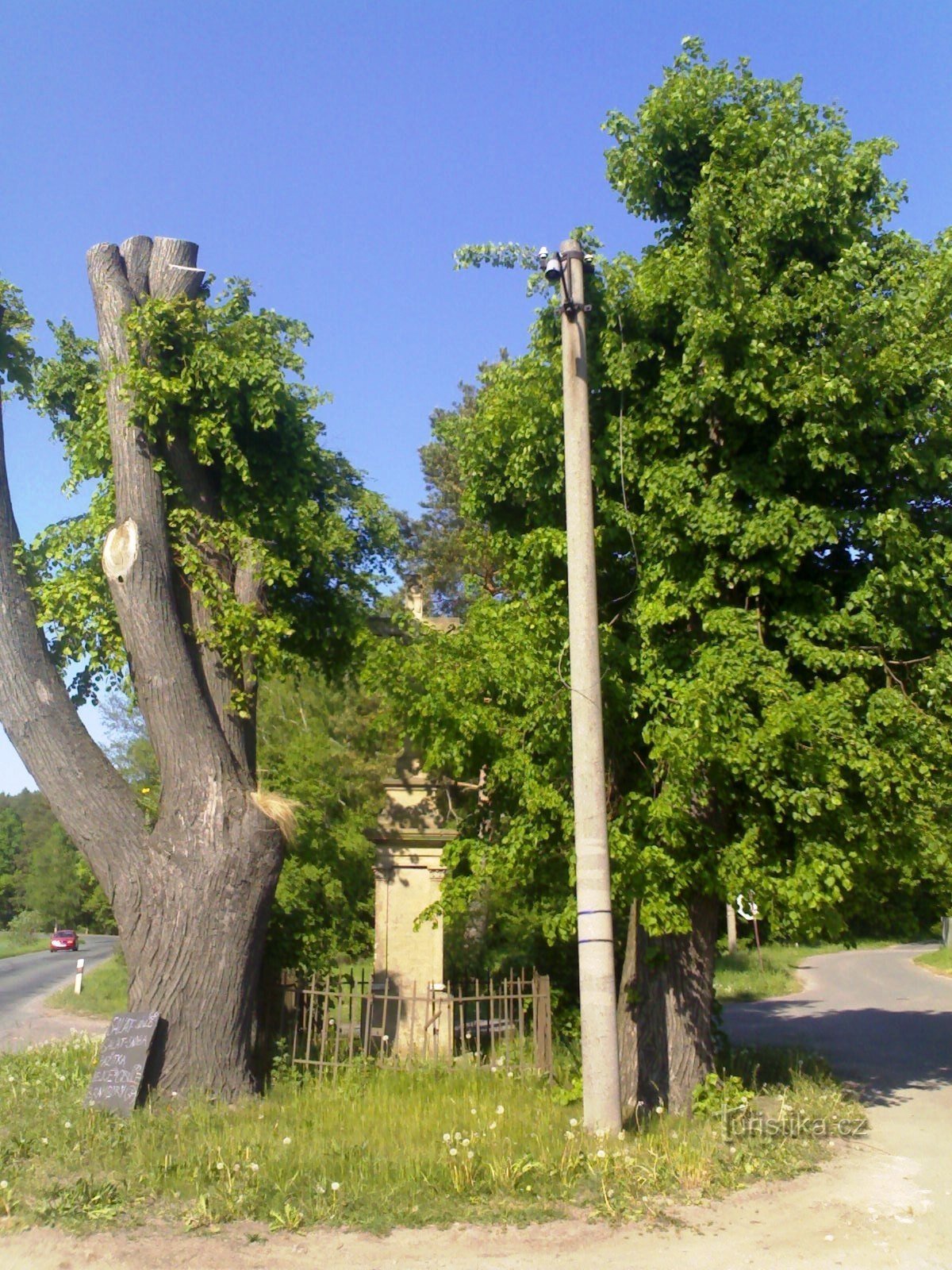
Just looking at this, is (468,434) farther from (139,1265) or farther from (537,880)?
(139,1265)

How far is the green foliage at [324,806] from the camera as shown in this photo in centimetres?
1144

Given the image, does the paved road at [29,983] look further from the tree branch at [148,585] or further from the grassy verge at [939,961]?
the grassy verge at [939,961]

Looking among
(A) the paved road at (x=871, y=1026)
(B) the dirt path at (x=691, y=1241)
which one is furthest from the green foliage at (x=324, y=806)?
(A) the paved road at (x=871, y=1026)

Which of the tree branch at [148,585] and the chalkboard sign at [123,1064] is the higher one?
the tree branch at [148,585]

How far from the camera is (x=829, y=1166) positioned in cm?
779

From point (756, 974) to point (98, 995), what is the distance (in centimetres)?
1753

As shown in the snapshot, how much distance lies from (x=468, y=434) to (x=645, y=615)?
9.27 ft

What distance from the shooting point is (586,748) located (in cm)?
756

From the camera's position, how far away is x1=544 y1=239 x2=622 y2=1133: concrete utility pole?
23.3 ft

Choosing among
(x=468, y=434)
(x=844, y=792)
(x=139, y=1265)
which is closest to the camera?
(x=139, y=1265)

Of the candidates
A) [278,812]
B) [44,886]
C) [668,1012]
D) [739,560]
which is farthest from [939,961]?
[44,886]

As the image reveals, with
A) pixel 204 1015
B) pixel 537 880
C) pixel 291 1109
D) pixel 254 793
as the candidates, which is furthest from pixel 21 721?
pixel 537 880

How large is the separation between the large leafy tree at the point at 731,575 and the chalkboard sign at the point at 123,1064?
2596mm

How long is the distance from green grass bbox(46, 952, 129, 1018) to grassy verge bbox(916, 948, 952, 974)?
77.0 feet
